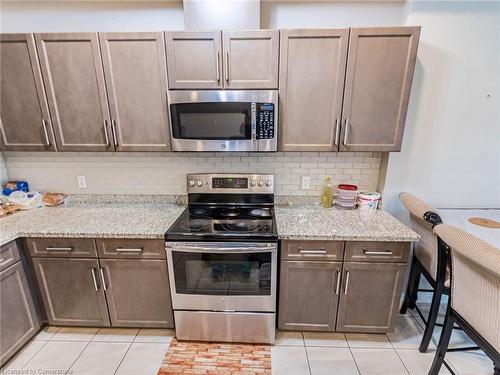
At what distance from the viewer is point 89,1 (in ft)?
6.17

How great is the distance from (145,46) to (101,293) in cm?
177

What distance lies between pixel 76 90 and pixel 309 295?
2218 mm

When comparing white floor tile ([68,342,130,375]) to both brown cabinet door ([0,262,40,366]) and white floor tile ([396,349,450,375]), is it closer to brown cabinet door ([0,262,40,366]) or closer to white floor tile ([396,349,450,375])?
brown cabinet door ([0,262,40,366])

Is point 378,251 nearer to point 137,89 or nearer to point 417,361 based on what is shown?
point 417,361

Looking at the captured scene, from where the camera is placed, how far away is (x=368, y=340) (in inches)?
72.6

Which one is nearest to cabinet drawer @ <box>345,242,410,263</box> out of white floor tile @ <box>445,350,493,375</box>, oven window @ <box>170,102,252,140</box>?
white floor tile @ <box>445,350,493,375</box>

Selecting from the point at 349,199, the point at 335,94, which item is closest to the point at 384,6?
the point at 335,94

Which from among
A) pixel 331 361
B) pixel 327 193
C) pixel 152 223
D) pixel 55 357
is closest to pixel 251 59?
pixel 327 193

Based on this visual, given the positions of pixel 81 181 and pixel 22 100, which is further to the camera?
pixel 81 181

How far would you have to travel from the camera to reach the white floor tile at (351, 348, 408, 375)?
1627mm

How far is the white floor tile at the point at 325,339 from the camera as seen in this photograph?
1.82 metres

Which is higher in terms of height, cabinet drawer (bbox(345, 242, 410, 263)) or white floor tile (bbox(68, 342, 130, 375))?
cabinet drawer (bbox(345, 242, 410, 263))

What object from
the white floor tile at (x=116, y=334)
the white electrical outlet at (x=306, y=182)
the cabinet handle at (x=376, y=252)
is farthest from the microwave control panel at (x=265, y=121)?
the white floor tile at (x=116, y=334)

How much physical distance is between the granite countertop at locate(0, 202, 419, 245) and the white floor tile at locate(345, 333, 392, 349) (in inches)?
32.9
